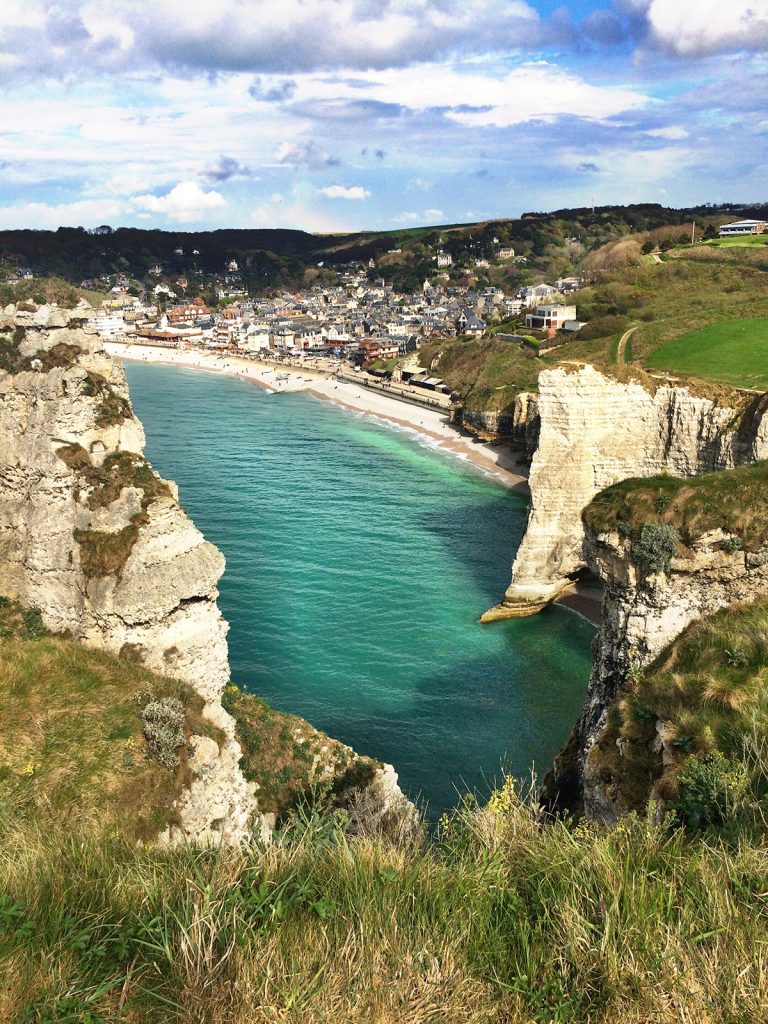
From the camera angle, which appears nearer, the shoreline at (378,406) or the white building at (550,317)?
the shoreline at (378,406)

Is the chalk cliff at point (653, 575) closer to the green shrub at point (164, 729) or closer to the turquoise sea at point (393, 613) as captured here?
the green shrub at point (164, 729)

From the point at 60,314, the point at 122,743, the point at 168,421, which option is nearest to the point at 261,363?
the point at 168,421

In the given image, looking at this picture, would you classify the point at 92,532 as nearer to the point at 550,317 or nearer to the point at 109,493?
the point at 109,493

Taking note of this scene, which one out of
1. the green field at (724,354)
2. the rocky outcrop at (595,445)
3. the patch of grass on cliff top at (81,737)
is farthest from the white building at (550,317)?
the patch of grass on cliff top at (81,737)

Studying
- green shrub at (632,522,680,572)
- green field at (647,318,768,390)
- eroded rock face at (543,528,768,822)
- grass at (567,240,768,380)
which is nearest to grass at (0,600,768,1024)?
eroded rock face at (543,528,768,822)

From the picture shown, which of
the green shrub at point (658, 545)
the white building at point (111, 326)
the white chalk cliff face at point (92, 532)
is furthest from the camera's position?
the white building at point (111, 326)

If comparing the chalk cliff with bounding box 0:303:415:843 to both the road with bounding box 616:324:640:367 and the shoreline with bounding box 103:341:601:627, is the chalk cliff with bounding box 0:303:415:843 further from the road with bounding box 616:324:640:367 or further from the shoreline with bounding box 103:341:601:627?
the road with bounding box 616:324:640:367
